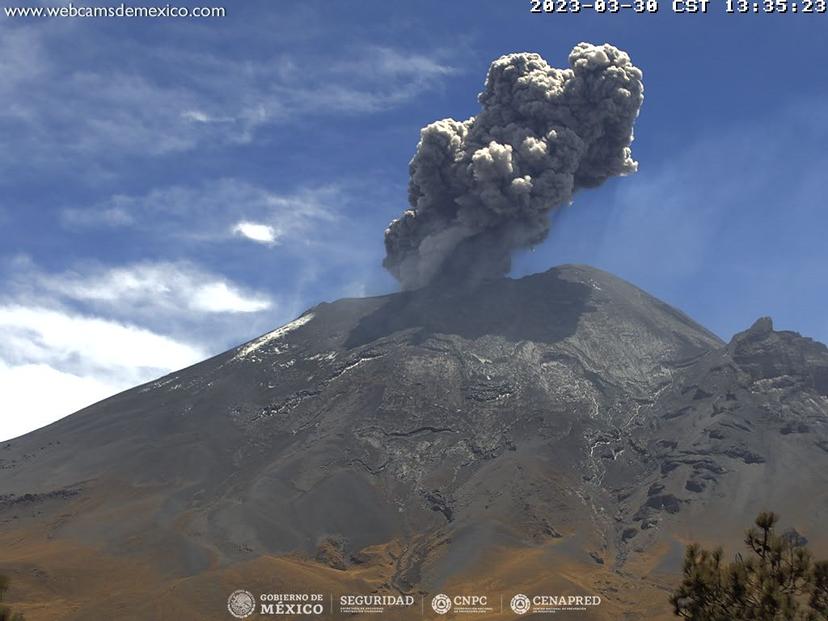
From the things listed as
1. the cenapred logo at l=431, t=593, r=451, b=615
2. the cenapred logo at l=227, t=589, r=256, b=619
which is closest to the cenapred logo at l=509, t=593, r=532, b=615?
the cenapred logo at l=431, t=593, r=451, b=615

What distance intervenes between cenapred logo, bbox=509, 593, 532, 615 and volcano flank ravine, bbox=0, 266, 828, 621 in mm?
1450

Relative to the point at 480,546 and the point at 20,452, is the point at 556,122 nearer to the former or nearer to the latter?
the point at 480,546

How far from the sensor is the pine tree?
18953 mm

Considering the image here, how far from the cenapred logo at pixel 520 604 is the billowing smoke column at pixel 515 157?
68.9m

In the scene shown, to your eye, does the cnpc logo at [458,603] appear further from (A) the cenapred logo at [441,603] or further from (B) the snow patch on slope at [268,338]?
(B) the snow patch on slope at [268,338]

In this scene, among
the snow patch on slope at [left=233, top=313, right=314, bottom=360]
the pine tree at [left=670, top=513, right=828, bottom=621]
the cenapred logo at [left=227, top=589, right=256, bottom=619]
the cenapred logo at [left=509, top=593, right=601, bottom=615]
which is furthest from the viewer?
the snow patch on slope at [left=233, top=313, right=314, bottom=360]

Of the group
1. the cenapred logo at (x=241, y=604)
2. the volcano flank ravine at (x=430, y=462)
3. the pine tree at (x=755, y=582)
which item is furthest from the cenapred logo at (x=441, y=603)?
the pine tree at (x=755, y=582)

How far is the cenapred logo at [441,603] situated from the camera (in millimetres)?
70438

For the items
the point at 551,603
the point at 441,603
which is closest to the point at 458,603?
the point at 441,603

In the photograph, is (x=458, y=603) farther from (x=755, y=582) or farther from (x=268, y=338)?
(x=268, y=338)

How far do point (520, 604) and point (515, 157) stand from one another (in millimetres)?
75986

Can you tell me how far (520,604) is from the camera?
227ft

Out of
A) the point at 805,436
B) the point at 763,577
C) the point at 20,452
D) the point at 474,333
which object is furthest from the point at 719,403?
the point at 763,577

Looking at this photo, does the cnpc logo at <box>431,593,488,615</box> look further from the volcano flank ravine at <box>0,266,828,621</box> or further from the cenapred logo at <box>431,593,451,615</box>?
the volcano flank ravine at <box>0,266,828,621</box>
